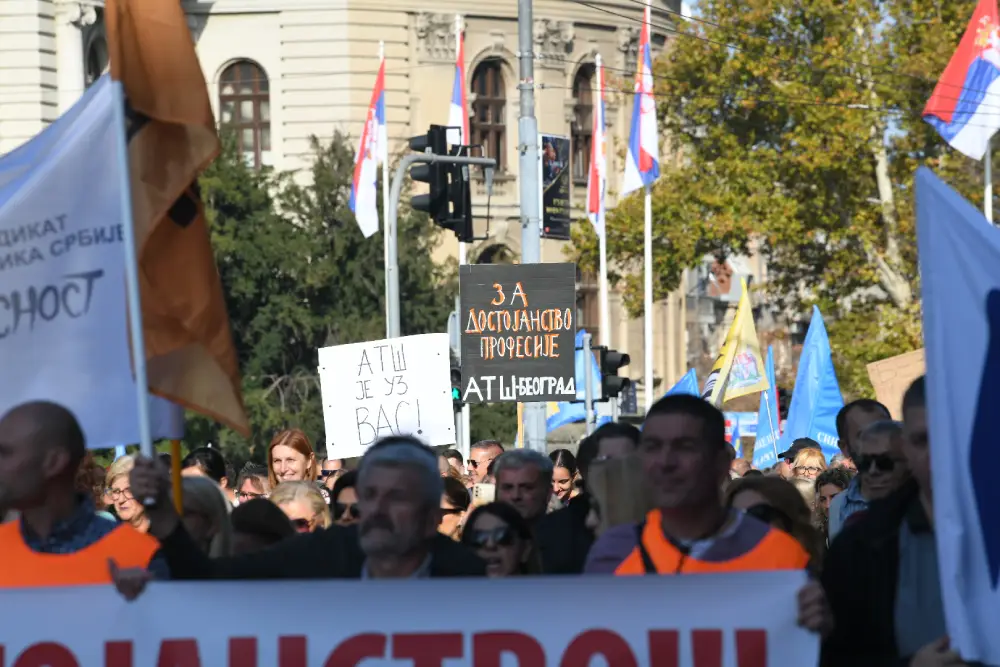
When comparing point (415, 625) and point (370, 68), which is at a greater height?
point (370, 68)

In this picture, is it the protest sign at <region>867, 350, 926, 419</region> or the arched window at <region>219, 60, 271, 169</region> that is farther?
the arched window at <region>219, 60, 271, 169</region>

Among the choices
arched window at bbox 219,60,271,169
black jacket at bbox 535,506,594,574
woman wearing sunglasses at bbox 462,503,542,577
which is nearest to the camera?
woman wearing sunglasses at bbox 462,503,542,577

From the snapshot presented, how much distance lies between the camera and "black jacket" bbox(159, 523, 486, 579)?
17.1 ft

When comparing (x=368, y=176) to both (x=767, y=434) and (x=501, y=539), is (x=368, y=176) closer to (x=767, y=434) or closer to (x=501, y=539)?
(x=767, y=434)

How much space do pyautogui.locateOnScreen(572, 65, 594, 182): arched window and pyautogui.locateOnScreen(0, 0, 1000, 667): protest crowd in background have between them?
4329cm

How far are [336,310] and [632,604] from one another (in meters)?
36.4

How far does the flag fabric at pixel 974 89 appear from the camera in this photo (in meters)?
26.5

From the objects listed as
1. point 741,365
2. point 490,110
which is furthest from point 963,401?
point 490,110

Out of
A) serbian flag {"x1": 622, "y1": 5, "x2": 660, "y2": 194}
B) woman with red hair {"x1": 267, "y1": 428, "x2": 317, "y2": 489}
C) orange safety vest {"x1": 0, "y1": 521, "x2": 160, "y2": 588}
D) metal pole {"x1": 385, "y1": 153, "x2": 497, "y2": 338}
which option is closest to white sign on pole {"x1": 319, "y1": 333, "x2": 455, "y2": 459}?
woman with red hair {"x1": 267, "y1": 428, "x2": 317, "y2": 489}

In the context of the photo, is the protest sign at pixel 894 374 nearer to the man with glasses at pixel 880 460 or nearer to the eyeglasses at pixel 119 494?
the eyeglasses at pixel 119 494

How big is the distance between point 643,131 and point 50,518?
Result: 2903 cm

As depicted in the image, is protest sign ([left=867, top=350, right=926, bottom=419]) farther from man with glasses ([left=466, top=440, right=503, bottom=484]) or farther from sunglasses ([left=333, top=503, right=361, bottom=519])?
sunglasses ([left=333, top=503, right=361, bottom=519])

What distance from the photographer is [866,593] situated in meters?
5.06

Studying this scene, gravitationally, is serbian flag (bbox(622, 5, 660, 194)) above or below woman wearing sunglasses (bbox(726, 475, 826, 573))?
above
